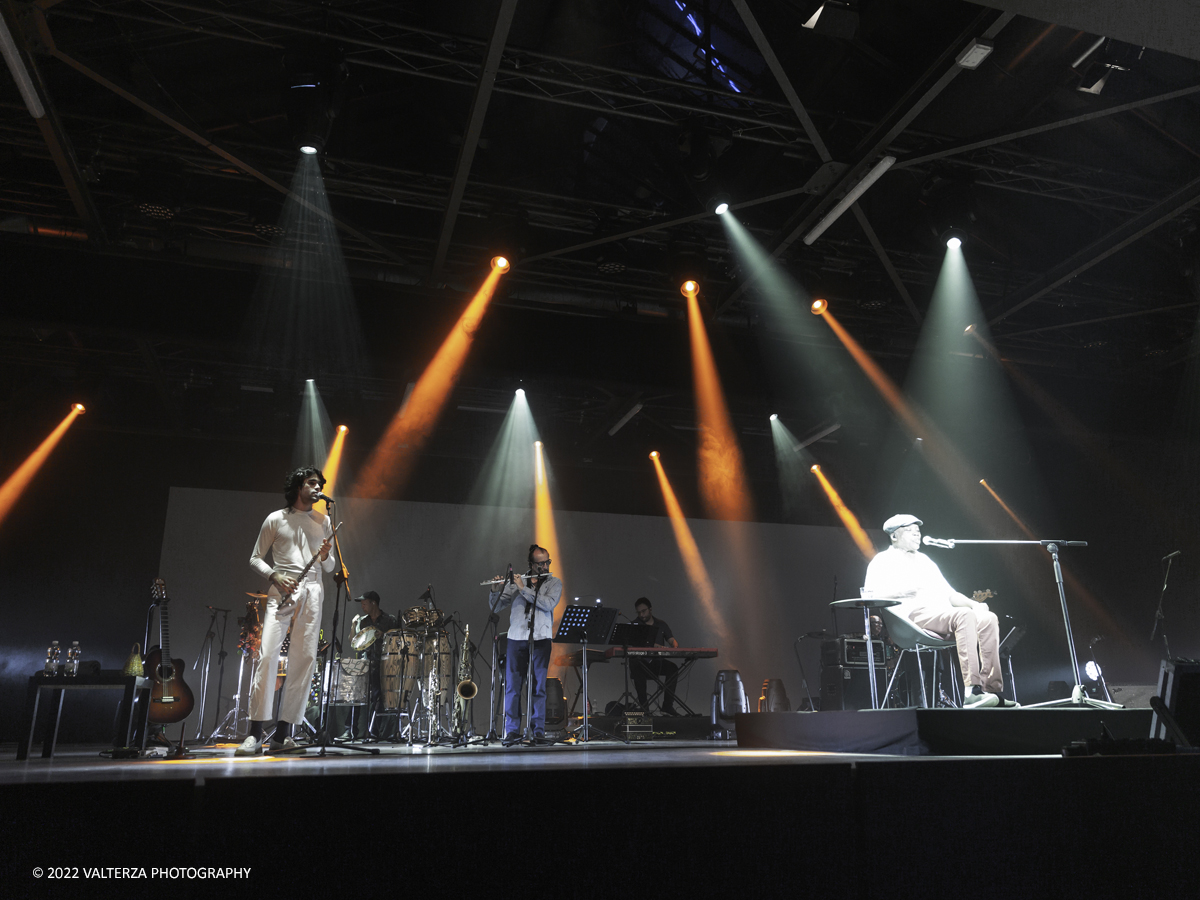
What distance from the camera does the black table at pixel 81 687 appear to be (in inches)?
194

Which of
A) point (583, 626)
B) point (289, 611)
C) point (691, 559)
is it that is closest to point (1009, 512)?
point (691, 559)

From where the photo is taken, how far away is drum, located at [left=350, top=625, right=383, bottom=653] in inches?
320

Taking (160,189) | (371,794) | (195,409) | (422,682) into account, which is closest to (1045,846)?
(371,794)

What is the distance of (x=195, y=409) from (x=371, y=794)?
10.9 meters

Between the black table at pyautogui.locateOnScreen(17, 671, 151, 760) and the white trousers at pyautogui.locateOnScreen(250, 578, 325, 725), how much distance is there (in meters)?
1.41

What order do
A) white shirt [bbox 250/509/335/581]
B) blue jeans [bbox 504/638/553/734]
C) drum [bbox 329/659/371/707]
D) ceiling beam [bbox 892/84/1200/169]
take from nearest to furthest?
white shirt [bbox 250/509/335/581], ceiling beam [bbox 892/84/1200/169], blue jeans [bbox 504/638/553/734], drum [bbox 329/659/371/707]

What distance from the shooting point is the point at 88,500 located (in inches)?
418

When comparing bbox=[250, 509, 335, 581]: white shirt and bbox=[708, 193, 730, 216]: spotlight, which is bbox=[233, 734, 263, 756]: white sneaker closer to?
bbox=[250, 509, 335, 581]: white shirt

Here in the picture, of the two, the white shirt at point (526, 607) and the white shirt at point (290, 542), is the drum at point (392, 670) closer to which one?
the white shirt at point (526, 607)

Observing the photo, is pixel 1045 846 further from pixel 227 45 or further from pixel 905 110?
pixel 227 45

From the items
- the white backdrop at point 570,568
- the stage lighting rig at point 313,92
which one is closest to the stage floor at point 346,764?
the stage lighting rig at point 313,92

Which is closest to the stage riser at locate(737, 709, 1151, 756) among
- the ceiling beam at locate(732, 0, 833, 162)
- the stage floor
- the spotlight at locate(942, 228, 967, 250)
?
the stage floor

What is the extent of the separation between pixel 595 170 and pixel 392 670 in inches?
212

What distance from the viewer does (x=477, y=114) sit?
18.6 feet
